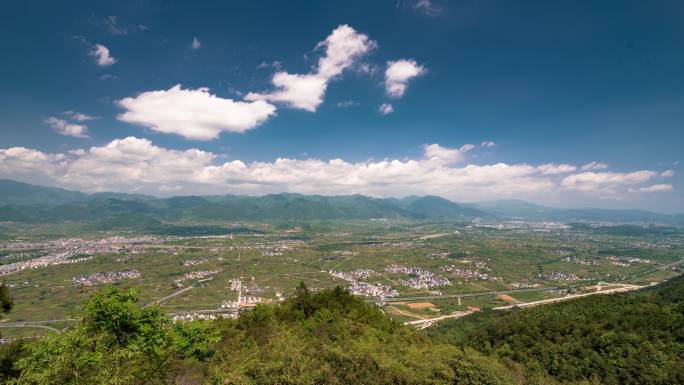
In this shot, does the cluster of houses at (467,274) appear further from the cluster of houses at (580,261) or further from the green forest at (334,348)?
the green forest at (334,348)

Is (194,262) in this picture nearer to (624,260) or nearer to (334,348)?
(334,348)

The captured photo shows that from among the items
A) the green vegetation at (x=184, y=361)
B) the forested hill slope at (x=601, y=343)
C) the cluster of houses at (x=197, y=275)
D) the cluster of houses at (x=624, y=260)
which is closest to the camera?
the green vegetation at (x=184, y=361)

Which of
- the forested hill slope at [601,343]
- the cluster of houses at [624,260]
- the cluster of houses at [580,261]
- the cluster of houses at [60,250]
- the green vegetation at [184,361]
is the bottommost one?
the cluster of houses at [60,250]

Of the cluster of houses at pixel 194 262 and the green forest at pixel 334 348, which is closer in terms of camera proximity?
the green forest at pixel 334 348

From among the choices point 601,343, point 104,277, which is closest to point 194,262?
point 104,277

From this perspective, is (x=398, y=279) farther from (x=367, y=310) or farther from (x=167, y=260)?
(x=167, y=260)

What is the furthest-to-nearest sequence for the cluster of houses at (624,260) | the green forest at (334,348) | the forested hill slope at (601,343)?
1. the cluster of houses at (624,260)
2. the forested hill slope at (601,343)
3. the green forest at (334,348)

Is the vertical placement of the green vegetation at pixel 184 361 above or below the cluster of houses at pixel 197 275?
above

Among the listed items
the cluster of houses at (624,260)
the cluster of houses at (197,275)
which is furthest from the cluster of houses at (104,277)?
the cluster of houses at (624,260)
